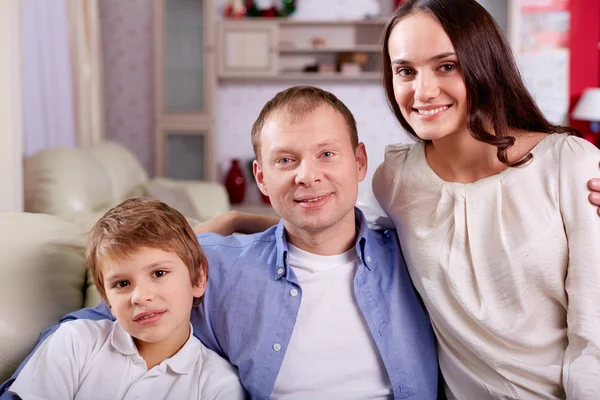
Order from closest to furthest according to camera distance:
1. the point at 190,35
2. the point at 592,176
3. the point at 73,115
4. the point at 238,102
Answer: the point at 592,176 < the point at 73,115 < the point at 190,35 < the point at 238,102

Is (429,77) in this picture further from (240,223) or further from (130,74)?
(130,74)

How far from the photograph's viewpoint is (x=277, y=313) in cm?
137

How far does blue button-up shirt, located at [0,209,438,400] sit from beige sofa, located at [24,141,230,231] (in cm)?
77

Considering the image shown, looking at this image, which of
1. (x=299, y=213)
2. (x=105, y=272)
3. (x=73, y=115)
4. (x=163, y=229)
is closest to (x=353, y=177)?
(x=299, y=213)

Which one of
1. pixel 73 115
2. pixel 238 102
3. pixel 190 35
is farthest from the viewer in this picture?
pixel 238 102

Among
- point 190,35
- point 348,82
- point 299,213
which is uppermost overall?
point 190,35

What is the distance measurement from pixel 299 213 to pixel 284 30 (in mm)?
4370

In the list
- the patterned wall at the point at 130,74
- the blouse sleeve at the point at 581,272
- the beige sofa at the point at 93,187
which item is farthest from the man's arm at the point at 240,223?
the patterned wall at the point at 130,74

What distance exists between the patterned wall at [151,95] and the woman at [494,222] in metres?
4.22

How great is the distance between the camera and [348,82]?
5586 millimetres

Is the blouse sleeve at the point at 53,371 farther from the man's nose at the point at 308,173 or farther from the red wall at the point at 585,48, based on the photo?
the red wall at the point at 585,48

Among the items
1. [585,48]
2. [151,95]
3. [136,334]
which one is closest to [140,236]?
[136,334]

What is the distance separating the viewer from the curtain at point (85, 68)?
4266 mm

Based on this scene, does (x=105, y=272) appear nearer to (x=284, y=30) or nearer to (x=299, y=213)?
(x=299, y=213)
